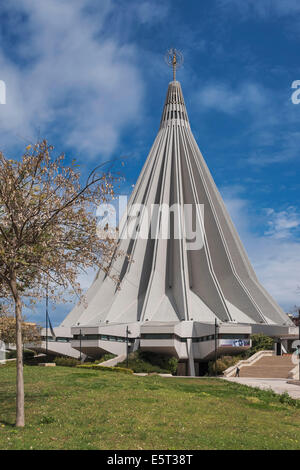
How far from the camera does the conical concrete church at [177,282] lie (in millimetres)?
49188

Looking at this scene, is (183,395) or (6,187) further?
(183,395)

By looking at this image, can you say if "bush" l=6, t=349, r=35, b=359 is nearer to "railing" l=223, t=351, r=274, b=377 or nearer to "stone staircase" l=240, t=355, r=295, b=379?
"railing" l=223, t=351, r=274, b=377

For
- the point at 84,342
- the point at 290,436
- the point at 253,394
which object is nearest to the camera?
the point at 290,436

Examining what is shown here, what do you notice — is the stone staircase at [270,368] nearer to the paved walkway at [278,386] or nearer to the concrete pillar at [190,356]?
the paved walkway at [278,386]

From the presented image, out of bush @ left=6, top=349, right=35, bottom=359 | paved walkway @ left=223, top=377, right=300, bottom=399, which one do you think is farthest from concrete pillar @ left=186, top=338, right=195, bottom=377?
paved walkway @ left=223, top=377, right=300, bottom=399

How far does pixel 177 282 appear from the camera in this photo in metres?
61.8

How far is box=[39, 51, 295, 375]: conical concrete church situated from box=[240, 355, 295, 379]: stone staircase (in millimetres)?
4656

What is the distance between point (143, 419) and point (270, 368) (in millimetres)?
29769

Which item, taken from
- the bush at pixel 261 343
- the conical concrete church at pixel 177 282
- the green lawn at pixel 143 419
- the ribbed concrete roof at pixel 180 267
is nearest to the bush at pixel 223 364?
the conical concrete church at pixel 177 282

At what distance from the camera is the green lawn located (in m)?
9.83
